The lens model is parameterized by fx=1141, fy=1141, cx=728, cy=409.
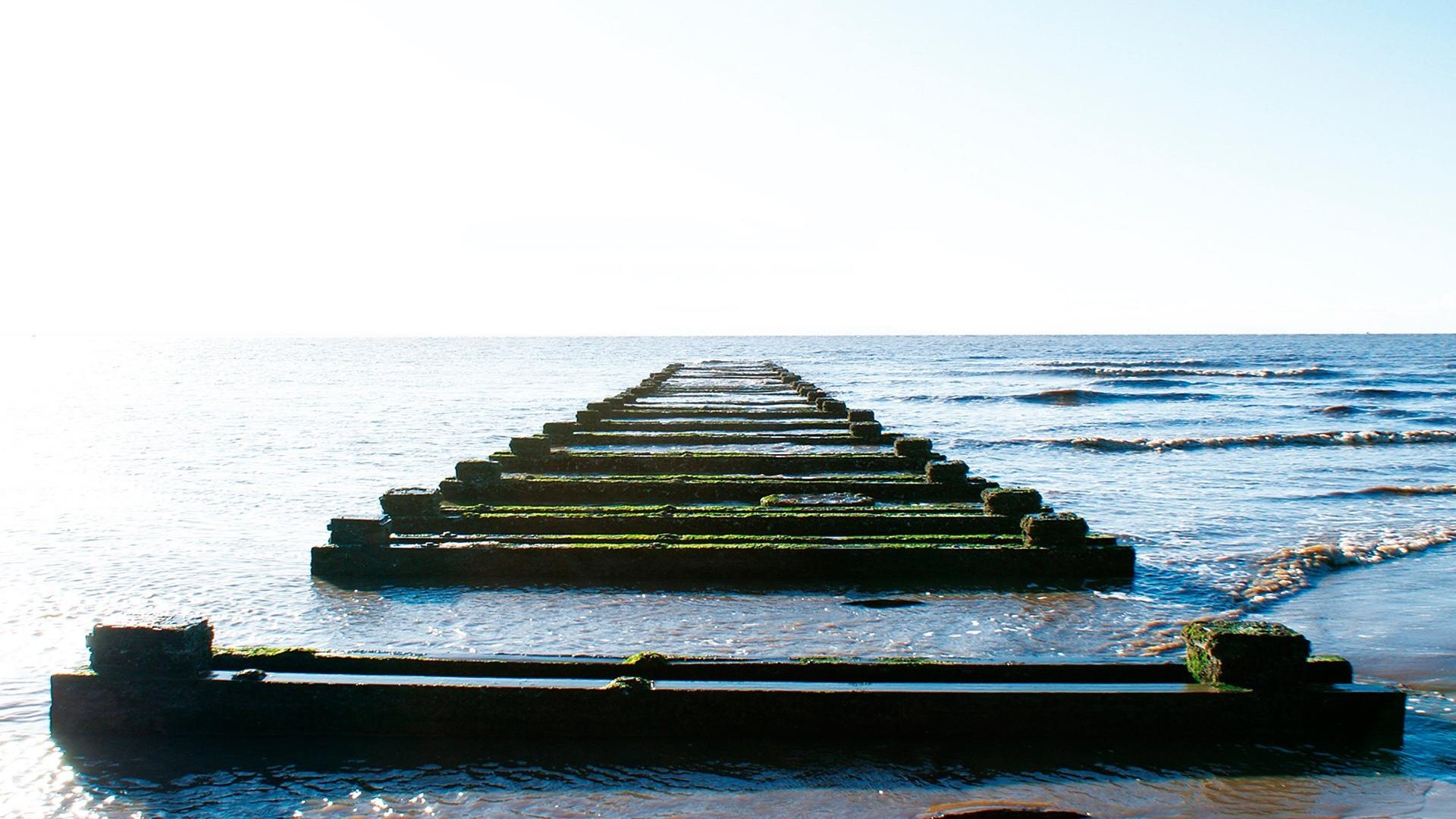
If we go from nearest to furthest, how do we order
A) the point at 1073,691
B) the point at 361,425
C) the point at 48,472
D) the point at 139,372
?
the point at 1073,691 < the point at 48,472 < the point at 361,425 < the point at 139,372

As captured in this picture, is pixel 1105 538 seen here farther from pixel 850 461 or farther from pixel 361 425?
pixel 361 425

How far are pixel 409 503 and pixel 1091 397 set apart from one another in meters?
47.2

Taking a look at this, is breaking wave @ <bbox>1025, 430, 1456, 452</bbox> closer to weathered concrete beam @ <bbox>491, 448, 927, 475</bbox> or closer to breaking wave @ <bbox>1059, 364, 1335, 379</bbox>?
weathered concrete beam @ <bbox>491, 448, 927, 475</bbox>

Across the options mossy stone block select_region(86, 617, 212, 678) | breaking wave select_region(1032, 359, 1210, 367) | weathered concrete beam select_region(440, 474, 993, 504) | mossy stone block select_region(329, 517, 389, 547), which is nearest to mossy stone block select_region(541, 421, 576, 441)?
weathered concrete beam select_region(440, 474, 993, 504)

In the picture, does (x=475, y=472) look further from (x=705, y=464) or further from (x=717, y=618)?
(x=717, y=618)

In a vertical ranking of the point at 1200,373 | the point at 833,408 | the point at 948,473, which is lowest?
the point at 948,473

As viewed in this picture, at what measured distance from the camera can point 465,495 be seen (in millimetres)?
10242

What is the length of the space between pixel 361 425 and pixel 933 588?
84.8 ft

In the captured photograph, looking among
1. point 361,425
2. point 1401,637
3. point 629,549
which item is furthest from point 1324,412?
point 629,549

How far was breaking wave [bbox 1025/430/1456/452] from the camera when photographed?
2739 centimetres

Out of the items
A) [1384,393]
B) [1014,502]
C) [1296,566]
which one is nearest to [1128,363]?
[1384,393]

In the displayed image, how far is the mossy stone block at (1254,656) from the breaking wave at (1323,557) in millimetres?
4549

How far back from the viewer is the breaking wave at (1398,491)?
1777 centimetres

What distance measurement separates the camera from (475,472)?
1023cm
